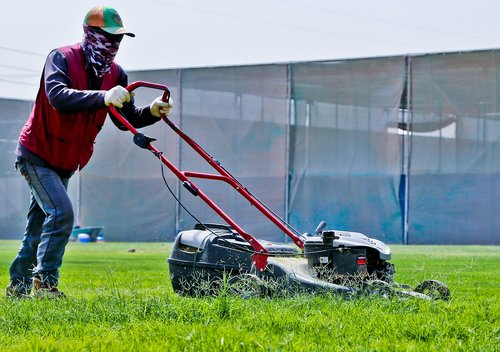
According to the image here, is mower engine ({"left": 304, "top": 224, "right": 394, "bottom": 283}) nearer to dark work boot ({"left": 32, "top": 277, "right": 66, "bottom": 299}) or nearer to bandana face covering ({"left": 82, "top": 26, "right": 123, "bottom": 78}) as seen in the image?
dark work boot ({"left": 32, "top": 277, "right": 66, "bottom": 299})

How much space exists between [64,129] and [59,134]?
36 millimetres

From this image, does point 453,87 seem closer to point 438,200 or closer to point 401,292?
point 438,200

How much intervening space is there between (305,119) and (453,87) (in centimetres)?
216

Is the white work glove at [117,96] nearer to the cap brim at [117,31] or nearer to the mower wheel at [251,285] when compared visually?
the cap brim at [117,31]

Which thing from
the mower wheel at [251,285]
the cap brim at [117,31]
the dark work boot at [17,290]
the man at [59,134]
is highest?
the cap brim at [117,31]

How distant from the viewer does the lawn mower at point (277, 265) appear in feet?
14.4

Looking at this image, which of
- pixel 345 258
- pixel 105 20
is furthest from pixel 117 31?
pixel 345 258

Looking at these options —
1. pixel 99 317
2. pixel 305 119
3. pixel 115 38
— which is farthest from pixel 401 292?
pixel 305 119

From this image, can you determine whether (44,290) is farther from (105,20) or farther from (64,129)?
(105,20)

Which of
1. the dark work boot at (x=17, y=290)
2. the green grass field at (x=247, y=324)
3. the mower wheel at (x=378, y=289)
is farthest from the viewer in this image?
the dark work boot at (x=17, y=290)

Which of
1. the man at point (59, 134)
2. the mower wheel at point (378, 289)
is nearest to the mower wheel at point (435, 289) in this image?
the mower wheel at point (378, 289)

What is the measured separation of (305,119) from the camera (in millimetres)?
13609

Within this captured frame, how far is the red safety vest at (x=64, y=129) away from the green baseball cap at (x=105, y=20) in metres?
0.23

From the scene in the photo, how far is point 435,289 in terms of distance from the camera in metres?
4.57
